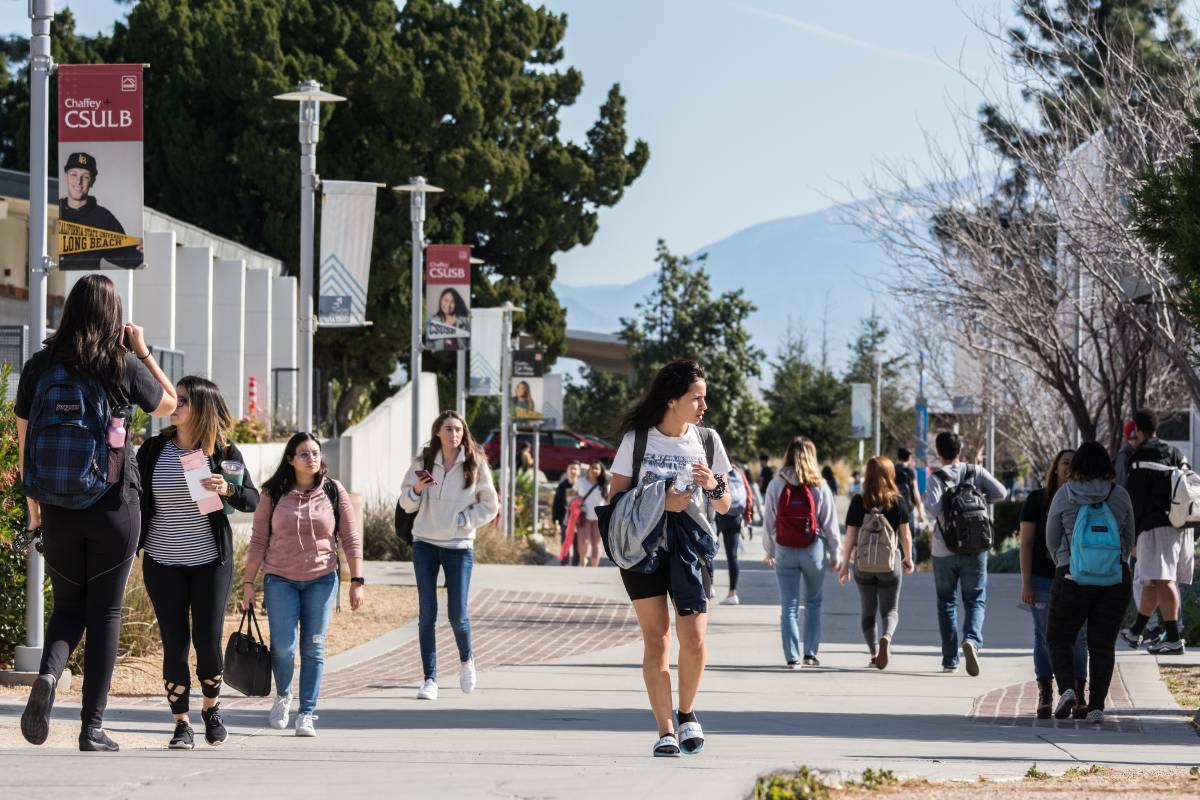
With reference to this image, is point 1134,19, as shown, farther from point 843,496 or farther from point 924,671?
point 843,496

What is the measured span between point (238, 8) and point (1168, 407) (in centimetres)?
2375

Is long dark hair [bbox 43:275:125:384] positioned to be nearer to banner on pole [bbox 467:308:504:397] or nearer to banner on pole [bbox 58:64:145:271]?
banner on pole [bbox 58:64:145:271]

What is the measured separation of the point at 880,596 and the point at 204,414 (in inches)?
263

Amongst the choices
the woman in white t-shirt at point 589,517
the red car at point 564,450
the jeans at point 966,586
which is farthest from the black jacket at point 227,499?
the red car at point 564,450

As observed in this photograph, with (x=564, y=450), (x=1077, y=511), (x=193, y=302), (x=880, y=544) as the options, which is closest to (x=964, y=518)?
(x=880, y=544)

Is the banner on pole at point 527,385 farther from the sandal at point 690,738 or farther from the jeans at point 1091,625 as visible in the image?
the sandal at point 690,738

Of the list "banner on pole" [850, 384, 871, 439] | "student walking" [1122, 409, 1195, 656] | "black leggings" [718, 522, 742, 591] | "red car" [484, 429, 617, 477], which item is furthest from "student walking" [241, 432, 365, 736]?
"red car" [484, 429, 617, 477]

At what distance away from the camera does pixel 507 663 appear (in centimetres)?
1255

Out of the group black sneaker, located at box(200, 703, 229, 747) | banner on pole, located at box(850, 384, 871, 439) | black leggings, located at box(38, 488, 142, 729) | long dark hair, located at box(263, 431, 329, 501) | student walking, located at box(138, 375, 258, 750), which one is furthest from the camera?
banner on pole, located at box(850, 384, 871, 439)

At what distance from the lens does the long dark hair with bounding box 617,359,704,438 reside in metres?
7.27

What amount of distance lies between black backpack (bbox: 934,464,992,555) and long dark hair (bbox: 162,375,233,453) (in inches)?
240

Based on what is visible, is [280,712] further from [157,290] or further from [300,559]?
[157,290]

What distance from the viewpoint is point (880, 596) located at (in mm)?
12672

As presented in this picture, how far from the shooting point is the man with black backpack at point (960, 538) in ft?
38.9
